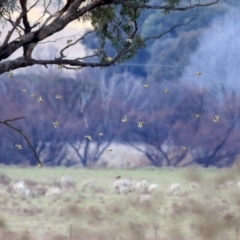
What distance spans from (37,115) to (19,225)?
371 centimetres

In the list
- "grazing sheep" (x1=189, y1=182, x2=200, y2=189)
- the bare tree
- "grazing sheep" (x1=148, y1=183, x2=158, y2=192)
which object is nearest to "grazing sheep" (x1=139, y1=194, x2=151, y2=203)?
"grazing sheep" (x1=148, y1=183, x2=158, y2=192)

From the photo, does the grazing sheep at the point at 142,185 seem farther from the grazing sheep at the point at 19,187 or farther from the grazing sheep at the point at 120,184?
the grazing sheep at the point at 19,187

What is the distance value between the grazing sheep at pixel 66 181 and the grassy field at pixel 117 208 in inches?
3.5

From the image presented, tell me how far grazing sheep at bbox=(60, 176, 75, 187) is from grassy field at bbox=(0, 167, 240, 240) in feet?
0.29

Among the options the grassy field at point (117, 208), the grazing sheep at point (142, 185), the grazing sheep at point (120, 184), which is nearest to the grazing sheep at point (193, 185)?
the grassy field at point (117, 208)

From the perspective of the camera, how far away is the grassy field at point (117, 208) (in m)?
13.7

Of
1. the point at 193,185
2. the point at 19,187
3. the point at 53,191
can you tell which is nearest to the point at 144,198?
the point at 193,185

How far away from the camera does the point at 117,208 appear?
1595cm

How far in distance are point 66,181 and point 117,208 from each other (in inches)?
99.7

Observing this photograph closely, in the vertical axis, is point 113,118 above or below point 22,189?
above

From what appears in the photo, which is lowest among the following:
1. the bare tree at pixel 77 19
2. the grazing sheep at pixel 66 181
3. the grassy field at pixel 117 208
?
the grassy field at pixel 117 208

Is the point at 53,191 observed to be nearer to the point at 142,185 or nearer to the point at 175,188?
the point at 142,185

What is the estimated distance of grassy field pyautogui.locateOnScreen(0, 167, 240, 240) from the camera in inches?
540

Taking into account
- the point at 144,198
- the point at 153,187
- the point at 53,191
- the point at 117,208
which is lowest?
the point at 117,208
